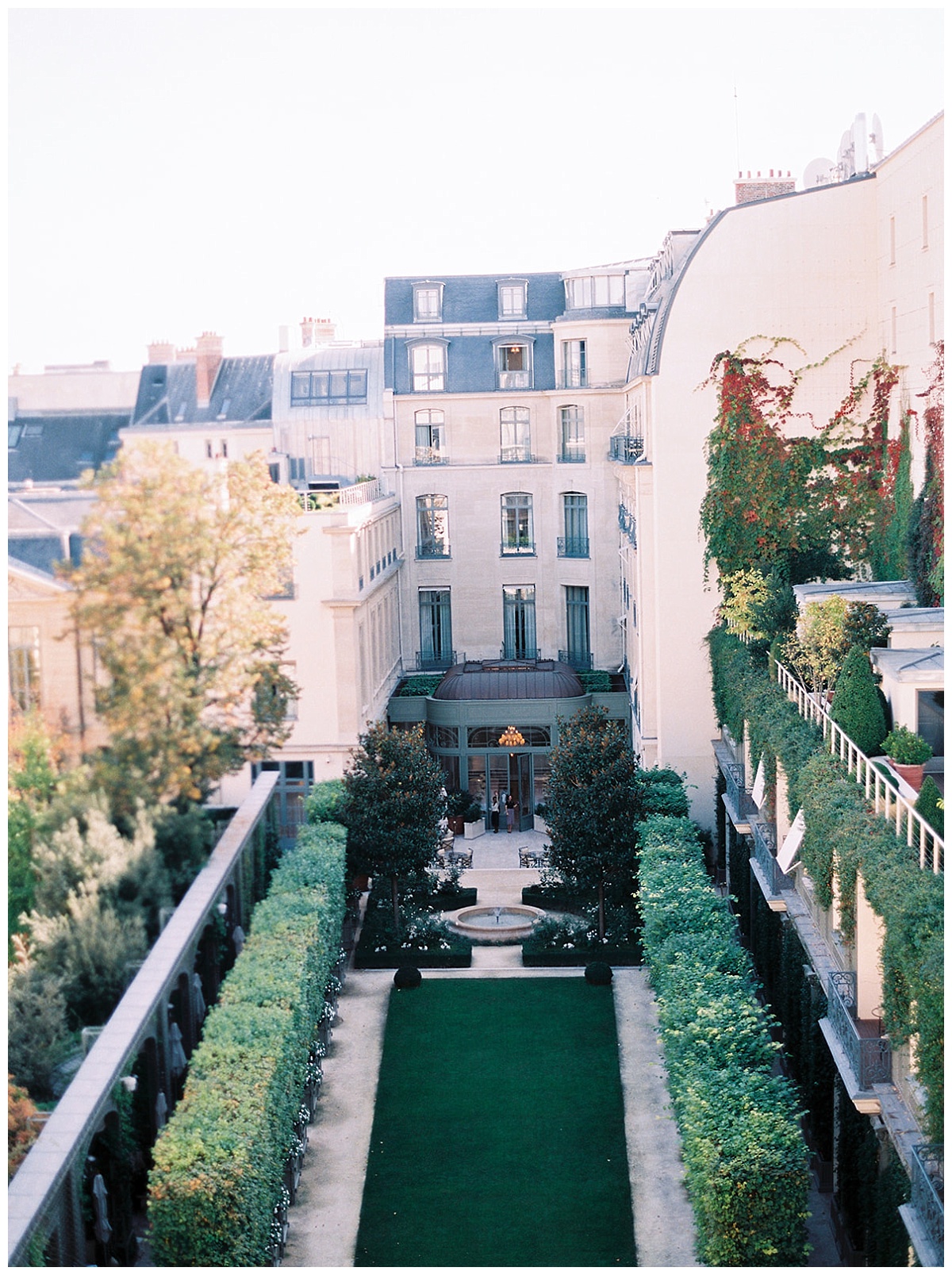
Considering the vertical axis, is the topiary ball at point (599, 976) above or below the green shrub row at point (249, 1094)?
below

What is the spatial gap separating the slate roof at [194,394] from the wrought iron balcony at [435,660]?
9.72ft

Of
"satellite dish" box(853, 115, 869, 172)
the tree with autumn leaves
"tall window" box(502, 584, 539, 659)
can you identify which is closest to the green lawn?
"tall window" box(502, 584, 539, 659)

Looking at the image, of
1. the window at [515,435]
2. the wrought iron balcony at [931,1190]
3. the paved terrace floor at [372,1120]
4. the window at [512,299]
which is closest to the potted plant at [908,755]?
the paved terrace floor at [372,1120]

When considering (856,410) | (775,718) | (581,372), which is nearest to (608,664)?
(581,372)

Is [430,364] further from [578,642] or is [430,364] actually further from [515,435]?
[578,642]

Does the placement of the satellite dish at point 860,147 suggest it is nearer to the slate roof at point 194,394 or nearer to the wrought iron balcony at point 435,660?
the wrought iron balcony at point 435,660

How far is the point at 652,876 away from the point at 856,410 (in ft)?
18.9

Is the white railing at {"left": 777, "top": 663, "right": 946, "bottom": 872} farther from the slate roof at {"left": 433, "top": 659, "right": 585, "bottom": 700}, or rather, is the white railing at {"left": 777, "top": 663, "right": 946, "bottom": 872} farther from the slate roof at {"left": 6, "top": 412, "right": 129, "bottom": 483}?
the slate roof at {"left": 6, "top": 412, "right": 129, "bottom": 483}

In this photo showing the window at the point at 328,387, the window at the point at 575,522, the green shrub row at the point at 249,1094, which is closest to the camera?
the window at the point at 328,387

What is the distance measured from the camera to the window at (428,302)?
75.5 ft

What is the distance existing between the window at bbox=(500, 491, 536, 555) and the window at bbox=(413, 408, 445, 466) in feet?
2.21

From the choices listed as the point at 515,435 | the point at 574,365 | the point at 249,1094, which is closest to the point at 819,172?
the point at 515,435

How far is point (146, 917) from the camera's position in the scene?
9.19m

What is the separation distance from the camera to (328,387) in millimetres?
8172
